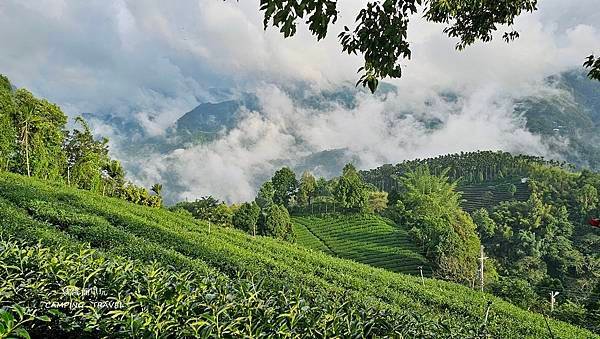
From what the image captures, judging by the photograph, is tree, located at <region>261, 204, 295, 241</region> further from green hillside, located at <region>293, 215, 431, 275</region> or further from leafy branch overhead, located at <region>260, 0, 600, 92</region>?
leafy branch overhead, located at <region>260, 0, 600, 92</region>

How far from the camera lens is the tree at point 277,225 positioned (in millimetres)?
42500

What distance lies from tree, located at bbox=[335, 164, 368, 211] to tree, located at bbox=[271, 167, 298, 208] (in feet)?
42.3

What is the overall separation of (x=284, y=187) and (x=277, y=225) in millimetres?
21364

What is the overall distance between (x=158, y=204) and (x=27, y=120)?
1215 cm

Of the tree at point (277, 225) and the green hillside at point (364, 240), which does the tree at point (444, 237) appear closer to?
the green hillside at point (364, 240)

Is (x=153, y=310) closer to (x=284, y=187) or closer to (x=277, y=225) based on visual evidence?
(x=277, y=225)

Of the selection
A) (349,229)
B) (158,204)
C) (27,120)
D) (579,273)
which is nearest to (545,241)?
(579,273)

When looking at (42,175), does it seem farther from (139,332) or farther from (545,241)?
(545,241)

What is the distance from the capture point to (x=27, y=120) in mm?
30094

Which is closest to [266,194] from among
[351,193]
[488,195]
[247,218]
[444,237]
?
[351,193]

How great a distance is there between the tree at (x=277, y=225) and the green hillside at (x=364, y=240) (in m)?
2.11

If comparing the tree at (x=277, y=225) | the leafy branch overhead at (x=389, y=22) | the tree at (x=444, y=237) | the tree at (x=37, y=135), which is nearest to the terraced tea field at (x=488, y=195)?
the tree at (x=444, y=237)

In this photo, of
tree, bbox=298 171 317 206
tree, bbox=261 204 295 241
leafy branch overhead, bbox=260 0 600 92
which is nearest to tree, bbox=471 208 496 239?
tree, bbox=298 171 317 206

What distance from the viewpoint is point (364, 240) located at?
42.7 metres
